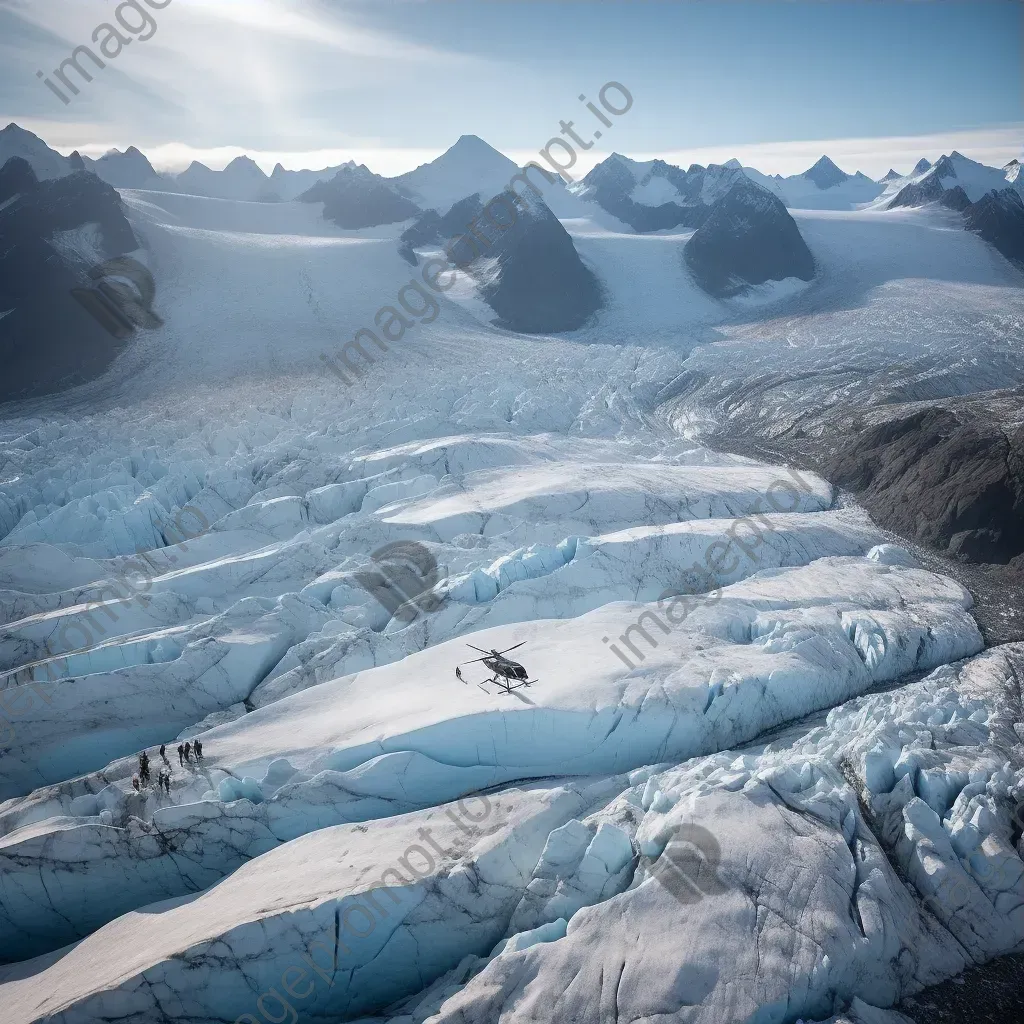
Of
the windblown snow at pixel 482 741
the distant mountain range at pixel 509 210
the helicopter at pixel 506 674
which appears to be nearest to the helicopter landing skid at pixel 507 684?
the helicopter at pixel 506 674

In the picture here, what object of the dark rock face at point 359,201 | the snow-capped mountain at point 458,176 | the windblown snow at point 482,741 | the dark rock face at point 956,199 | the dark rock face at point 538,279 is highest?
the snow-capped mountain at point 458,176

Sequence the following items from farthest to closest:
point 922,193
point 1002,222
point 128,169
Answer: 1. point 128,169
2. point 922,193
3. point 1002,222

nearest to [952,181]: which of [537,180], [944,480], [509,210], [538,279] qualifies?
[537,180]

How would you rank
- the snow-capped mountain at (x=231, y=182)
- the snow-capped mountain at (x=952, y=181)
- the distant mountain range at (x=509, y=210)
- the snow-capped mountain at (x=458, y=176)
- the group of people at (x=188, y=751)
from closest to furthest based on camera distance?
the group of people at (x=188, y=751), the distant mountain range at (x=509, y=210), the snow-capped mountain at (x=952, y=181), the snow-capped mountain at (x=458, y=176), the snow-capped mountain at (x=231, y=182)

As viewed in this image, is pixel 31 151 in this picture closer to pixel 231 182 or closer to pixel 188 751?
pixel 231 182

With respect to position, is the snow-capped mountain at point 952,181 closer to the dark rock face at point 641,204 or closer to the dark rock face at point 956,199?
the dark rock face at point 956,199
